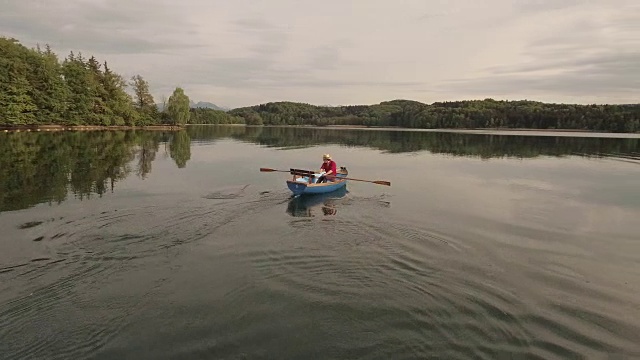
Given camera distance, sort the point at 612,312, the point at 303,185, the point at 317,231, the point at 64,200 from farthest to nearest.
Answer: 1. the point at 303,185
2. the point at 64,200
3. the point at 317,231
4. the point at 612,312

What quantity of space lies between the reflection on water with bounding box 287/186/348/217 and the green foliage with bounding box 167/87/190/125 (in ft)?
306

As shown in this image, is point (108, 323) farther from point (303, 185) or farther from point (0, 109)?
point (0, 109)

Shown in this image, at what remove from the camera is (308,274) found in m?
11.1

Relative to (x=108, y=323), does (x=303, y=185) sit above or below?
above

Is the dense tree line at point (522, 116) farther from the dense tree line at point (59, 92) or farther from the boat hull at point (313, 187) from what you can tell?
the boat hull at point (313, 187)

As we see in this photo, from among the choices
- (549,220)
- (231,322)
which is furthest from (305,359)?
(549,220)

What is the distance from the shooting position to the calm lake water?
7797mm

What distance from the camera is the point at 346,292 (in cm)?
1002

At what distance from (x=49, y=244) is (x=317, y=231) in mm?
8942

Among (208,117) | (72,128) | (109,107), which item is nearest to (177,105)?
(109,107)

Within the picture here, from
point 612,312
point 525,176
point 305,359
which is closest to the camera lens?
point 305,359

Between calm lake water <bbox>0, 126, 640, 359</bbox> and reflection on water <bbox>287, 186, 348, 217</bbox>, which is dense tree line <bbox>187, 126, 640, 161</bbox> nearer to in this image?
reflection on water <bbox>287, 186, 348, 217</bbox>

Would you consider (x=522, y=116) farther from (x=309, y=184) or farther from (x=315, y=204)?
(x=315, y=204)

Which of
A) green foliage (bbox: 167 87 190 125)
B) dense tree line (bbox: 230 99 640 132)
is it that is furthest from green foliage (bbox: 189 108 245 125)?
dense tree line (bbox: 230 99 640 132)
